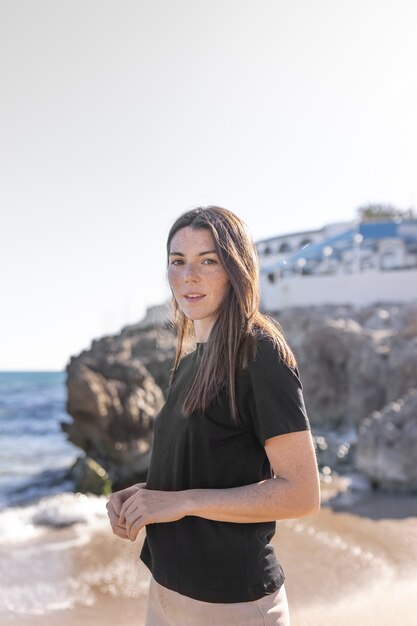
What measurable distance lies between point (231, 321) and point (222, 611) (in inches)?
31.9

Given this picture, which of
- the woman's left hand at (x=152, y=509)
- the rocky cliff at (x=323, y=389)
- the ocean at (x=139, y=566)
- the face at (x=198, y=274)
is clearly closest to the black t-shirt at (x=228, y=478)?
the woman's left hand at (x=152, y=509)

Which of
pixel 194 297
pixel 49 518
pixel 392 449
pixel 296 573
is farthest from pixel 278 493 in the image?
pixel 392 449

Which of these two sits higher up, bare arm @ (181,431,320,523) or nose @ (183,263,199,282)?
nose @ (183,263,199,282)

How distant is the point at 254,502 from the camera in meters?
1.58

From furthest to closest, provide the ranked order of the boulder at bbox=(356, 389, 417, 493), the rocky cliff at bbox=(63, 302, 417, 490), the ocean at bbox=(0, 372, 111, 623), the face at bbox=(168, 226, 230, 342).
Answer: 1. the rocky cliff at bbox=(63, 302, 417, 490)
2. the boulder at bbox=(356, 389, 417, 493)
3. the ocean at bbox=(0, 372, 111, 623)
4. the face at bbox=(168, 226, 230, 342)

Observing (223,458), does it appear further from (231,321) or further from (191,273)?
(191,273)

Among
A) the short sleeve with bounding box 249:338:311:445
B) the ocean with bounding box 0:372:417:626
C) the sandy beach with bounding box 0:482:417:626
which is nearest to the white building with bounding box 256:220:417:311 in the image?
the ocean with bounding box 0:372:417:626

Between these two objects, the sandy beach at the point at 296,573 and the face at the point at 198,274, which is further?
the sandy beach at the point at 296,573

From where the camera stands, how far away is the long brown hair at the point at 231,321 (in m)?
1.68

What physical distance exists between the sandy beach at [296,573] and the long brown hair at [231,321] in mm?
4622

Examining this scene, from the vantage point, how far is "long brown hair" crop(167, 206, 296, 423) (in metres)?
1.68

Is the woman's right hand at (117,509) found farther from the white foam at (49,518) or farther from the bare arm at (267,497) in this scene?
the white foam at (49,518)

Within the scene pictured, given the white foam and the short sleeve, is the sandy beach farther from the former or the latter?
the short sleeve

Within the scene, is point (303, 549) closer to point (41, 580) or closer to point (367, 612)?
point (367, 612)
